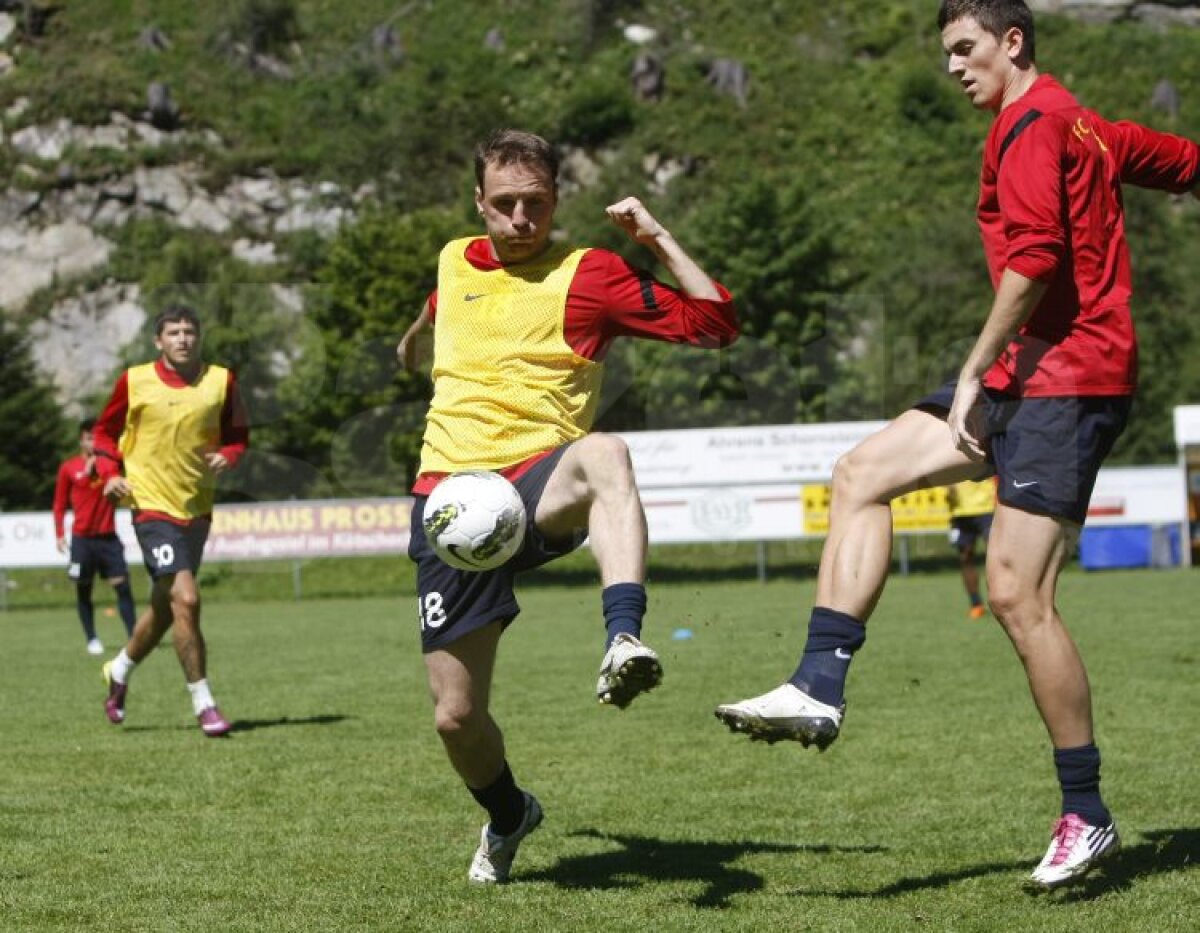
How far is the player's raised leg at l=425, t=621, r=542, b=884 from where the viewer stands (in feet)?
18.5

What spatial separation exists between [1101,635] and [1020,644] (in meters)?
10.9

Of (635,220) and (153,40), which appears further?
(153,40)

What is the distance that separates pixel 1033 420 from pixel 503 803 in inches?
85.8

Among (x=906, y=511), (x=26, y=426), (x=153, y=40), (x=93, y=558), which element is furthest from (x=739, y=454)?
(x=153, y=40)

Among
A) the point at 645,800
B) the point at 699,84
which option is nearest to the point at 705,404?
the point at 645,800

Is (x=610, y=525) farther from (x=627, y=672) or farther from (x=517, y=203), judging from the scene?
(x=517, y=203)

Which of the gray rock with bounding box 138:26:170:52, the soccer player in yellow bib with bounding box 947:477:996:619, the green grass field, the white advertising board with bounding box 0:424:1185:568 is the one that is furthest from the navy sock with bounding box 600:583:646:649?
the gray rock with bounding box 138:26:170:52

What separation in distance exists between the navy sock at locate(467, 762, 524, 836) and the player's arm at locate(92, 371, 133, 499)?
16.7ft

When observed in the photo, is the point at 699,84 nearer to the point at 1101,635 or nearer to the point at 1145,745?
the point at 1101,635

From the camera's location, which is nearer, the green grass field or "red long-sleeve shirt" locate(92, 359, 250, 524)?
the green grass field

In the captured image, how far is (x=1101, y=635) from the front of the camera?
15.6 m

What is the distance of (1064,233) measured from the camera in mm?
5133

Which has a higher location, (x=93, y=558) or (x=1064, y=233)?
(x=1064, y=233)

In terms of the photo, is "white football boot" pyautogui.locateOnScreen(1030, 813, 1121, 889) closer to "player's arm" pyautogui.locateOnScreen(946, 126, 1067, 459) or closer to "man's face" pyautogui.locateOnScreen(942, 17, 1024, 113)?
"player's arm" pyautogui.locateOnScreen(946, 126, 1067, 459)
